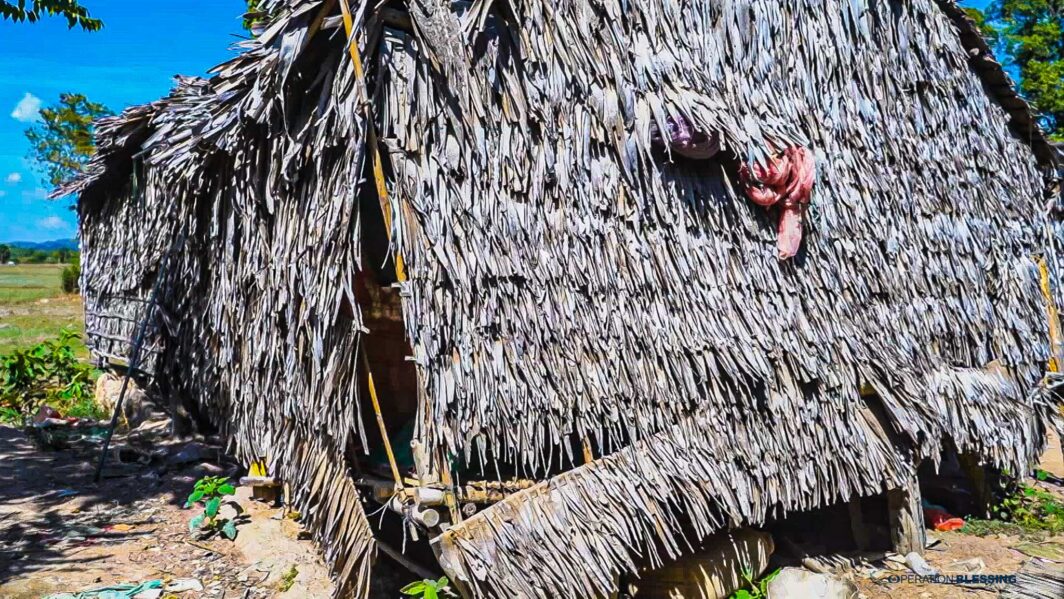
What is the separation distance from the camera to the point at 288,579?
5082 mm

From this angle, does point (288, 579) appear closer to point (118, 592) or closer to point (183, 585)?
point (183, 585)

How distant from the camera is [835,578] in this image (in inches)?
178

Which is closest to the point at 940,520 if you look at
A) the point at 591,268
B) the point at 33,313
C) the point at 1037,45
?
the point at 591,268

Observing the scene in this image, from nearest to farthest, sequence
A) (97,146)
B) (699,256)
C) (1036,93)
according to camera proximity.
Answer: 1. (699,256)
2. (97,146)
3. (1036,93)

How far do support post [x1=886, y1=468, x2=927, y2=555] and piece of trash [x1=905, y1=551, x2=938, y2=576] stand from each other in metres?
0.05

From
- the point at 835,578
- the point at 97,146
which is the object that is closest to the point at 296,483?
the point at 835,578

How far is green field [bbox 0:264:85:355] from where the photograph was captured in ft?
51.0

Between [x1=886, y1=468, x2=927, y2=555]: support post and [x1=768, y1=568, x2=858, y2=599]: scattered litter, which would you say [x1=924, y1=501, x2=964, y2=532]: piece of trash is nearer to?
[x1=886, y1=468, x2=927, y2=555]: support post

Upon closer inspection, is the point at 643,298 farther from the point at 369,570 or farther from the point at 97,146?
the point at 97,146

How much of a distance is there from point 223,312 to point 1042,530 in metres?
6.50

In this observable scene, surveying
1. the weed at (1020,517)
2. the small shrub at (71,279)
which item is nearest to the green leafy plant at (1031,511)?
the weed at (1020,517)

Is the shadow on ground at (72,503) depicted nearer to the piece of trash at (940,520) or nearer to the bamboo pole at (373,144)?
the bamboo pole at (373,144)

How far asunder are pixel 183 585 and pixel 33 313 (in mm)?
18743

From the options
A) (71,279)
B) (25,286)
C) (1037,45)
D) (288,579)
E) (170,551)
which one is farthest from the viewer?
(25,286)
